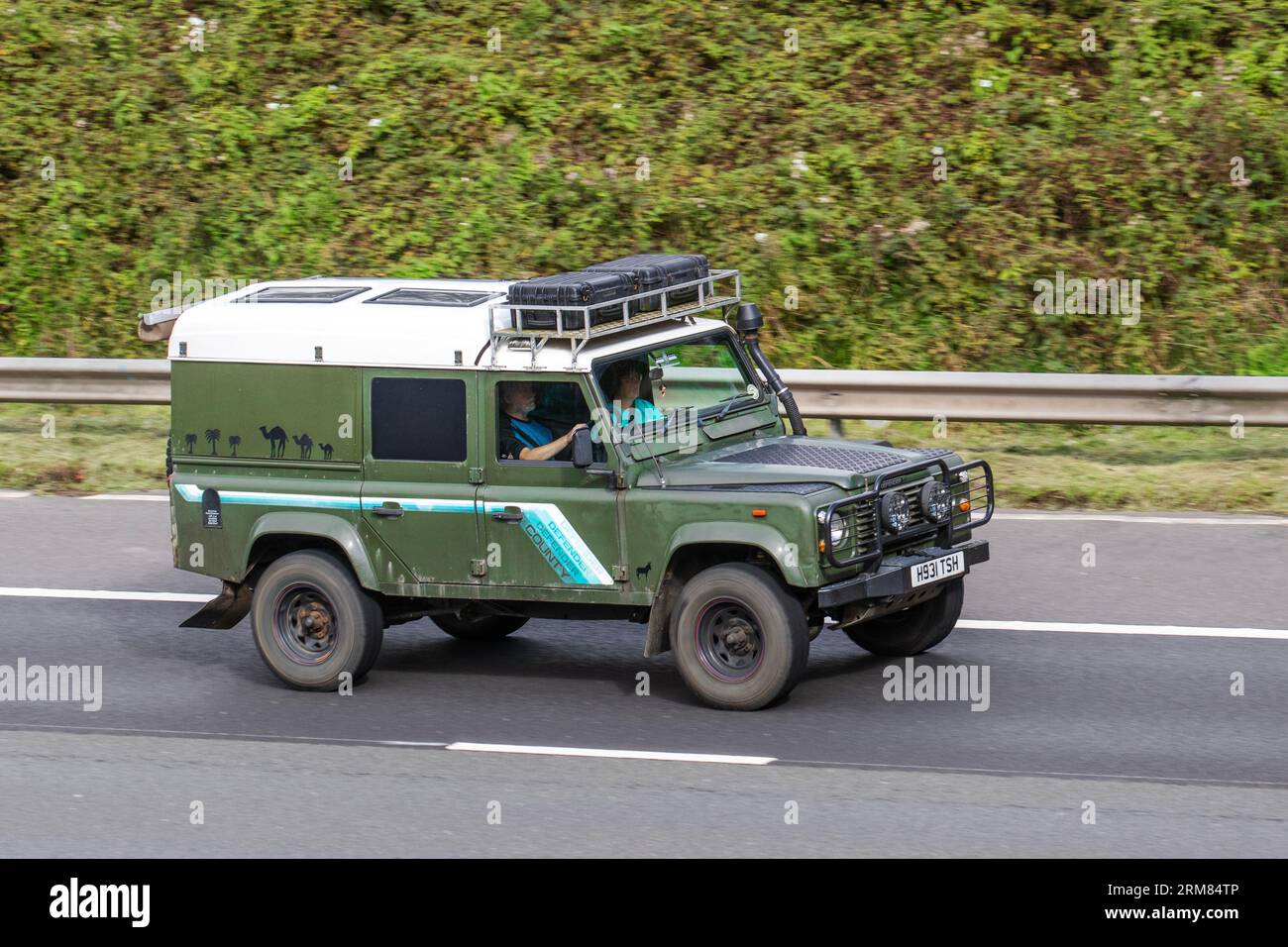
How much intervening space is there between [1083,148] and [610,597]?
1057 cm

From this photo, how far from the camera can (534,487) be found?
8.97 meters

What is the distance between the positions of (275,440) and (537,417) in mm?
1460

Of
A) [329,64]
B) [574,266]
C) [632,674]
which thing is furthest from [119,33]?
[632,674]

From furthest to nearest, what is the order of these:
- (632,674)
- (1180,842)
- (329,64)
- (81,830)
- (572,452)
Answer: (329,64), (632,674), (572,452), (81,830), (1180,842)

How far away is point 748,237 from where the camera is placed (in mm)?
17703

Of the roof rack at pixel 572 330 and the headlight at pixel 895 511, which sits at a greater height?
the roof rack at pixel 572 330

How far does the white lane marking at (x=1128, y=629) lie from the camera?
9961mm

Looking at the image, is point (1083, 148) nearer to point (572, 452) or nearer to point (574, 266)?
point (574, 266)

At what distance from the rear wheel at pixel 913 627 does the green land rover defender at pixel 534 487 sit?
0.05ft

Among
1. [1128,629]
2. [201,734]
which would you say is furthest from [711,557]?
[1128,629]

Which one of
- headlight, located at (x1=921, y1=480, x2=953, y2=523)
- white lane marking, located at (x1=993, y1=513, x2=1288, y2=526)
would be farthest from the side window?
white lane marking, located at (x1=993, y1=513, x2=1288, y2=526)

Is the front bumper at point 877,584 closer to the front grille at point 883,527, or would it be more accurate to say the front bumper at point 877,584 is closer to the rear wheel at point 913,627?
the front grille at point 883,527
